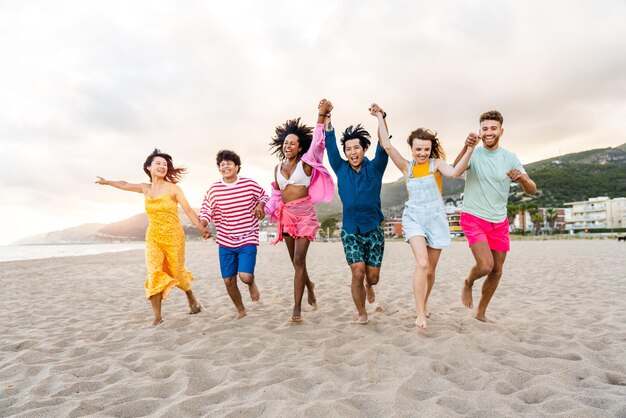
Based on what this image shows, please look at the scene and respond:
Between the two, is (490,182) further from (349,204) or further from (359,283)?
(359,283)

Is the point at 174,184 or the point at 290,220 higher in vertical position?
the point at 174,184

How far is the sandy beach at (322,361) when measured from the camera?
2416 millimetres

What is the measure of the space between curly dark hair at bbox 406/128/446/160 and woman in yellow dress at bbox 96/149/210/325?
108 inches

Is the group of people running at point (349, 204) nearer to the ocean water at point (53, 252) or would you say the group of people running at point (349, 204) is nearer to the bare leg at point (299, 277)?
the bare leg at point (299, 277)

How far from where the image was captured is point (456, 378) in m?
2.84

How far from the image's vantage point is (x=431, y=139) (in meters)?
4.47

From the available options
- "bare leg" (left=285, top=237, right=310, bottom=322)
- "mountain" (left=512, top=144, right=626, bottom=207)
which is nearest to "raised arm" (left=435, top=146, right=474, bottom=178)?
"bare leg" (left=285, top=237, right=310, bottom=322)

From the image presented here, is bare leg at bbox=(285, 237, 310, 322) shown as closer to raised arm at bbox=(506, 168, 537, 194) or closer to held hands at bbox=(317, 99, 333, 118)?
held hands at bbox=(317, 99, 333, 118)

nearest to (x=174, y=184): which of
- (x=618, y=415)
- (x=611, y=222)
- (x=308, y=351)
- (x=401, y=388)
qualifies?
(x=308, y=351)

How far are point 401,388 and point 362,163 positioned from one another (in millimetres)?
2672

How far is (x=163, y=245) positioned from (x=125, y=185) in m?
1.00

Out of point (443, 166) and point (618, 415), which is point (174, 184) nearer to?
point (443, 166)

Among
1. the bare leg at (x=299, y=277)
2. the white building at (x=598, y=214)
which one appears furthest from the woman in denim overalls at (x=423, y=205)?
the white building at (x=598, y=214)

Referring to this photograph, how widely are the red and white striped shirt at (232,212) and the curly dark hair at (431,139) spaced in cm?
220
